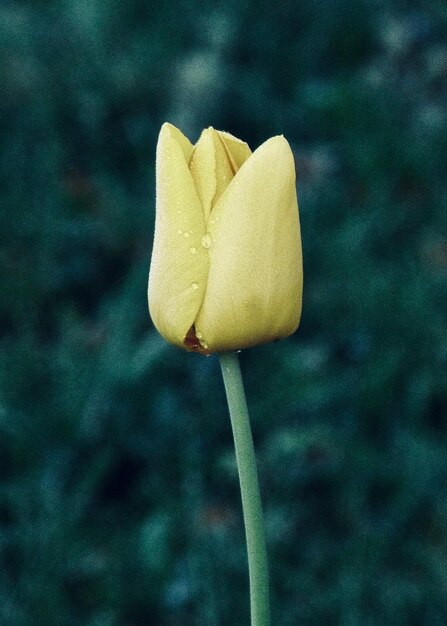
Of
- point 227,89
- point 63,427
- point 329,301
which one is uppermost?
point 227,89

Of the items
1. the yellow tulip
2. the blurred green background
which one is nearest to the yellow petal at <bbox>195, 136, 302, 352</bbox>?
the yellow tulip

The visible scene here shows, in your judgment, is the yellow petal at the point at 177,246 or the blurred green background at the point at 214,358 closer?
the yellow petal at the point at 177,246

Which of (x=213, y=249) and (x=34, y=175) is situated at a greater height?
(x=34, y=175)

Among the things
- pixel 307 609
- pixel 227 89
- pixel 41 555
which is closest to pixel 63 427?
pixel 41 555

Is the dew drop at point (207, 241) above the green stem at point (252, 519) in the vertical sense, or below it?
above

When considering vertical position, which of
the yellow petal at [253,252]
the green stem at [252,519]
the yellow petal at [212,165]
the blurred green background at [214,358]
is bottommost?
the green stem at [252,519]

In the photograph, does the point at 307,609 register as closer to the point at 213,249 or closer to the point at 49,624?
the point at 49,624

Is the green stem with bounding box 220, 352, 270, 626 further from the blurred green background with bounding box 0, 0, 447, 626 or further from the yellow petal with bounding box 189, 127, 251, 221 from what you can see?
the blurred green background with bounding box 0, 0, 447, 626

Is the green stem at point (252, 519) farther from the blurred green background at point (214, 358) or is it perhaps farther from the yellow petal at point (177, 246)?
the blurred green background at point (214, 358)

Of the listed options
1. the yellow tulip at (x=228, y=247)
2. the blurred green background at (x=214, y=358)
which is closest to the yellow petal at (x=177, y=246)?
the yellow tulip at (x=228, y=247)
